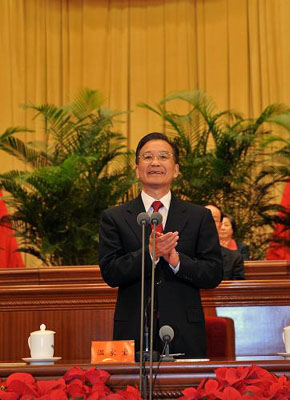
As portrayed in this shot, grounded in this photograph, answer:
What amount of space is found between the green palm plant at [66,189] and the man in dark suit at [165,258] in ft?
11.1

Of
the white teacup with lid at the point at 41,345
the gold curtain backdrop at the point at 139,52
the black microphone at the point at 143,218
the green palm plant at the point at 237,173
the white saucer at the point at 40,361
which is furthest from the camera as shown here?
the gold curtain backdrop at the point at 139,52

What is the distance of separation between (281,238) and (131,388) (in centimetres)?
557

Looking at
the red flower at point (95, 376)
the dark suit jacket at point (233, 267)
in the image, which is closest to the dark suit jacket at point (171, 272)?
the red flower at point (95, 376)

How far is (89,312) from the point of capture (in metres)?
4.34

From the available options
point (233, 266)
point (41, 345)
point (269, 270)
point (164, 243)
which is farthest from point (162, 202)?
point (269, 270)

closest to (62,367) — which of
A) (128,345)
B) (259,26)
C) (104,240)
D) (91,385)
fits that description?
(91,385)

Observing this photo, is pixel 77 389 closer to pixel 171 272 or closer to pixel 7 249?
pixel 171 272

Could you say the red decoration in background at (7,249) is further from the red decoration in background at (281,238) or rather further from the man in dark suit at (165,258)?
the man in dark suit at (165,258)

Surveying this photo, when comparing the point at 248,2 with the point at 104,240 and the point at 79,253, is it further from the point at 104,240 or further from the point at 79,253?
the point at 104,240

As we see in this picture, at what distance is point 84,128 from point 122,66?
3.13 metres

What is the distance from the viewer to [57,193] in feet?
22.4

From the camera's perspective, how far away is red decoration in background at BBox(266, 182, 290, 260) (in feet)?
24.2

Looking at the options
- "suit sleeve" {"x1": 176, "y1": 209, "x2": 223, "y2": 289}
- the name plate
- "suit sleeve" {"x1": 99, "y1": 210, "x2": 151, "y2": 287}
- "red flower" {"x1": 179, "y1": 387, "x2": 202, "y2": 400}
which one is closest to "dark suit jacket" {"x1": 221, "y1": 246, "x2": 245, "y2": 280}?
"suit sleeve" {"x1": 176, "y1": 209, "x2": 223, "y2": 289}

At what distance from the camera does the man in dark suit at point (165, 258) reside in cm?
290
